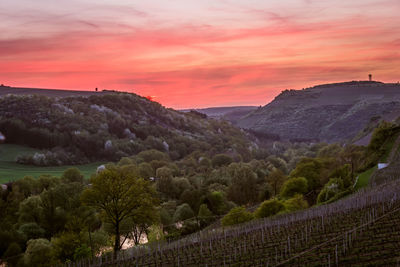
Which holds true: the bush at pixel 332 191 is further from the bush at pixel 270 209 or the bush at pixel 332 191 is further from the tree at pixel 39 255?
the tree at pixel 39 255

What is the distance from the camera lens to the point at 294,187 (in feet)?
315

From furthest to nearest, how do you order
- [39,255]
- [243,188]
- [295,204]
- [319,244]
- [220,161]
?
1. [220,161]
2. [243,188]
3. [295,204]
4. [39,255]
5. [319,244]

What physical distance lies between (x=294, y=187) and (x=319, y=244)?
→ 210 feet

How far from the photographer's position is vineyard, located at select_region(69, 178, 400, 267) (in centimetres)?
2806

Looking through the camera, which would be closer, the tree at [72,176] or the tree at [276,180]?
the tree at [276,180]

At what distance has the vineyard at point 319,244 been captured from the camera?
28.1m

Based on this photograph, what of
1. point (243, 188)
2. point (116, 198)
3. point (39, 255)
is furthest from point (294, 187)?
point (39, 255)

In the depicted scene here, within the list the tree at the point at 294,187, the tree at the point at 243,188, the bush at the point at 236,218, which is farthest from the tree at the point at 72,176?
the bush at the point at 236,218

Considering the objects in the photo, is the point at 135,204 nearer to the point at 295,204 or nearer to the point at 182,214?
the point at 295,204

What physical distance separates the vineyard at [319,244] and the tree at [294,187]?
43.8 metres

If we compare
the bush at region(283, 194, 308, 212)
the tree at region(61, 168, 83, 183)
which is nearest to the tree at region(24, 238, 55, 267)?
the bush at region(283, 194, 308, 212)

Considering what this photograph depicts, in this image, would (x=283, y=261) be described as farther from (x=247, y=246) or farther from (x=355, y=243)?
(x=247, y=246)

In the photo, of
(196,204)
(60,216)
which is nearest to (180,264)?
(60,216)

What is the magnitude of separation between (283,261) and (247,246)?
10.1 meters
